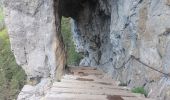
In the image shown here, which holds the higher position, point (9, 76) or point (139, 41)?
point (139, 41)

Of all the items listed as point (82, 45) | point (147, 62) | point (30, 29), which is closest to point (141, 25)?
point (147, 62)

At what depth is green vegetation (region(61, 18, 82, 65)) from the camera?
68.1ft

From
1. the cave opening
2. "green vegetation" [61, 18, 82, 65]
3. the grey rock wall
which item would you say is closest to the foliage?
the grey rock wall

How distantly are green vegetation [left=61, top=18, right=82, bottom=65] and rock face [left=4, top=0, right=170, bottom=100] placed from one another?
282 inches

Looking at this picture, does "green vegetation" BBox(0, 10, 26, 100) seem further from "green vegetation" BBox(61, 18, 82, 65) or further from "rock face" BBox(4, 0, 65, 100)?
"rock face" BBox(4, 0, 65, 100)

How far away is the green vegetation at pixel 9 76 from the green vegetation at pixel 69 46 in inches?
162

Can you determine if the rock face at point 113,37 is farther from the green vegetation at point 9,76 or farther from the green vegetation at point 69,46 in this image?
the green vegetation at point 9,76

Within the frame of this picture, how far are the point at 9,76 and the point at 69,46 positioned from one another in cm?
545

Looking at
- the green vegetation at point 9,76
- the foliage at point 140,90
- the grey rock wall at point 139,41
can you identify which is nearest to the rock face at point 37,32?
the grey rock wall at point 139,41

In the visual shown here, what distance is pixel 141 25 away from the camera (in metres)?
6.50

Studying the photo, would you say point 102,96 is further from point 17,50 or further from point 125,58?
point 17,50

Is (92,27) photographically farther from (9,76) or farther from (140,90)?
(9,76)

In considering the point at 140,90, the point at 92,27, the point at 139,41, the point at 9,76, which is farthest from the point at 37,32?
the point at 9,76

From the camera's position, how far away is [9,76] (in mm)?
24297
